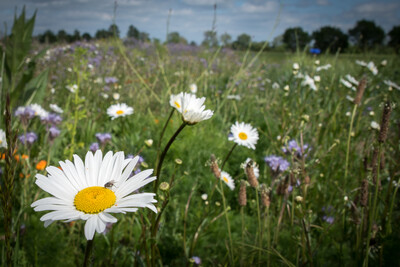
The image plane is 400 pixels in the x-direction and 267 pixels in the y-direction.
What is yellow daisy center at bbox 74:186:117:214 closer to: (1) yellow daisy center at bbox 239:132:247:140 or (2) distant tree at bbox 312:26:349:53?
(1) yellow daisy center at bbox 239:132:247:140

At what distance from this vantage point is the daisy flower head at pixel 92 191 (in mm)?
490

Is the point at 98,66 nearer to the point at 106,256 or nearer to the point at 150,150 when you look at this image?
the point at 150,150

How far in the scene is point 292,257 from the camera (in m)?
1.21

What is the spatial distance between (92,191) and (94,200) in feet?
0.12

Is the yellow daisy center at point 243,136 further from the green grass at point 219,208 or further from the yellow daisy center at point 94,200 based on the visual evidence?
the yellow daisy center at point 94,200

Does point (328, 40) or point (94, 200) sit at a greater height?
point (328, 40)

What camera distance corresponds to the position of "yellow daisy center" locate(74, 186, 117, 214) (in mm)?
534

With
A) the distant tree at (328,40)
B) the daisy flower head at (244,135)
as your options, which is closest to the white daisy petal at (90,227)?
the daisy flower head at (244,135)

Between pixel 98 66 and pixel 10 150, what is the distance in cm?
412

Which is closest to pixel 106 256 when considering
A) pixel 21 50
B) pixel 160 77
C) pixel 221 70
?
pixel 21 50

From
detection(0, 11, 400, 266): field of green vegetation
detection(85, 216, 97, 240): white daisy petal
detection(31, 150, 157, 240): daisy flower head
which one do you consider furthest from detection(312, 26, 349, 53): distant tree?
detection(85, 216, 97, 240): white daisy petal

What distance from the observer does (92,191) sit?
0.57m

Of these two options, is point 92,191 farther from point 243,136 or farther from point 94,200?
point 243,136

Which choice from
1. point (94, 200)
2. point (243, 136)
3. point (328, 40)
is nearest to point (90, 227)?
point (94, 200)
